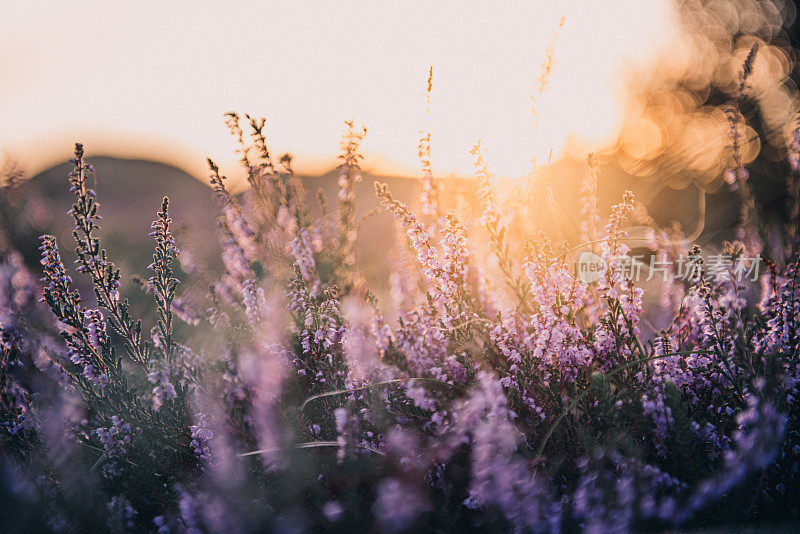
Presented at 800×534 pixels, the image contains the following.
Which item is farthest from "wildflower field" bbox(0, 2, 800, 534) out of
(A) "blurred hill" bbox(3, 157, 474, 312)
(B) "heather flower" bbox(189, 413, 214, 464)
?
(A) "blurred hill" bbox(3, 157, 474, 312)

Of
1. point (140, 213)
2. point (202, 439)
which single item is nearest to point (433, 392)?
point (202, 439)

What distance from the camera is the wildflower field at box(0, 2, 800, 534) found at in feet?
4.70

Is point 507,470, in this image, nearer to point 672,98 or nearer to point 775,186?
point 775,186

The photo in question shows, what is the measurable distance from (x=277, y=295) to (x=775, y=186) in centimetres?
864

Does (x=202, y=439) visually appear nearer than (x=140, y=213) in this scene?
Yes

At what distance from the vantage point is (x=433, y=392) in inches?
76.7

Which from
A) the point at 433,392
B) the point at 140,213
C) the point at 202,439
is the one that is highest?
the point at 140,213

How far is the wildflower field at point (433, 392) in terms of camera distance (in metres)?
A: 1.43

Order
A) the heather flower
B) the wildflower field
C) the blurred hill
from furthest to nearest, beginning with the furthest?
the blurred hill → the heather flower → the wildflower field

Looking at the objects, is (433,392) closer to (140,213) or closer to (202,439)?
(202,439)

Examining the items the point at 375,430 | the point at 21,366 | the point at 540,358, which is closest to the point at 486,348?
the point at 540,358

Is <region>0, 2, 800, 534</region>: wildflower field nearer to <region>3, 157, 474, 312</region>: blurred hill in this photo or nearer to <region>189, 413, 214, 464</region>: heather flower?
<region>189, 413, 214, 464</region>: heather flower

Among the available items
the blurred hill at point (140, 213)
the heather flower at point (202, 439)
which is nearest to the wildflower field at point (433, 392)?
the heather flower at point (202, 439)

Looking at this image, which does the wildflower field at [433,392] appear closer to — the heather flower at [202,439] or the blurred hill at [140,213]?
the heather flower at [202,439]
